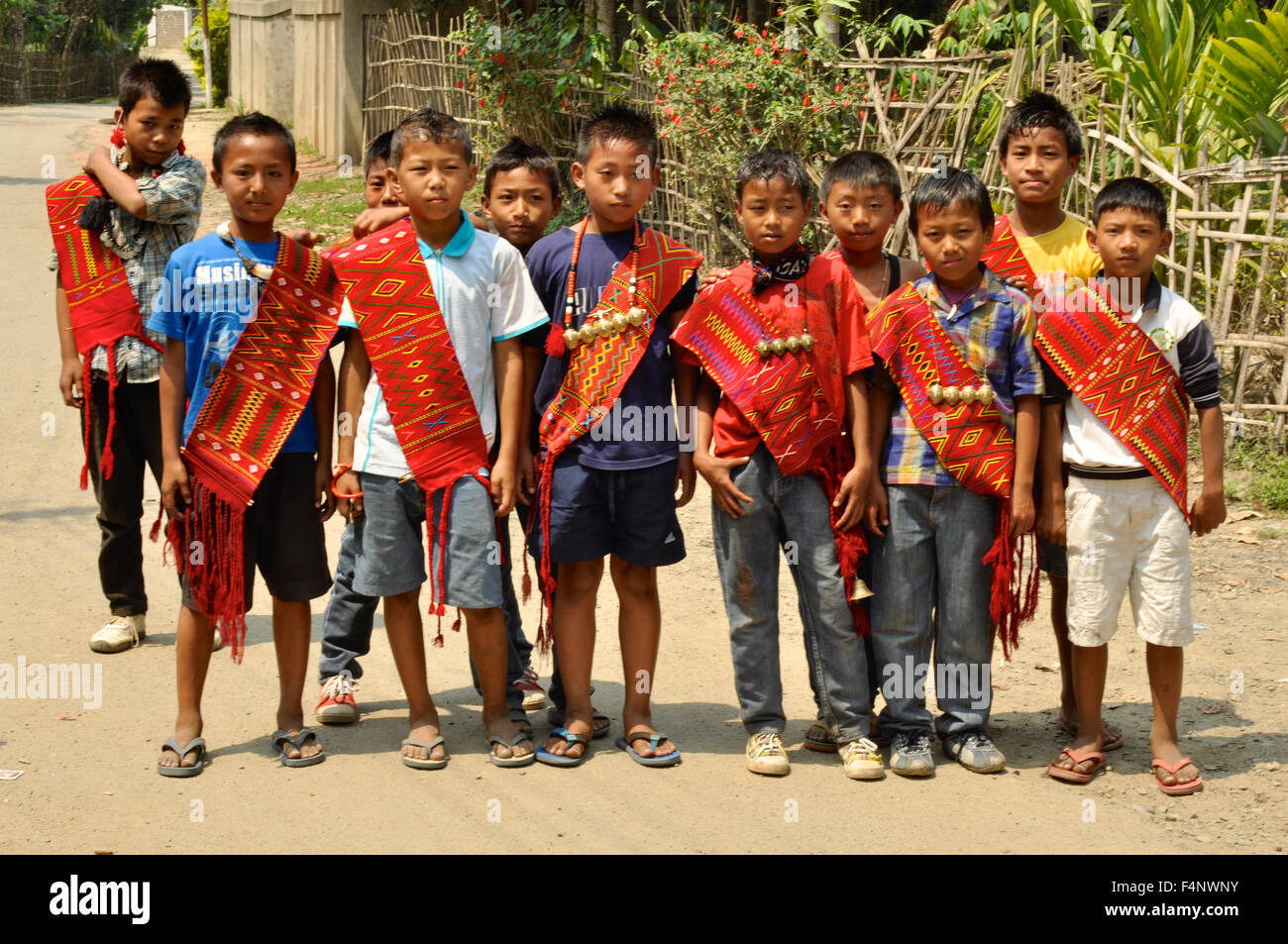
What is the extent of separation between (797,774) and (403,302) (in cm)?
177

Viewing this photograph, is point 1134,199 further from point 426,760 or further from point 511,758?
point 426,760

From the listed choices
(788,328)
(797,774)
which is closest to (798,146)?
(788,328)

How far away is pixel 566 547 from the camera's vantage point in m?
3.74

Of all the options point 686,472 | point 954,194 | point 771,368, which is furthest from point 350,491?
point 954,194

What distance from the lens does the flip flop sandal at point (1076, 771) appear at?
3.66 metres

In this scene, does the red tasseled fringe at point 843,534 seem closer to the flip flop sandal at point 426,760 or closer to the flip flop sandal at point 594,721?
the flip flop sandal at point 594,721

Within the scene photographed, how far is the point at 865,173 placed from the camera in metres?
3.67

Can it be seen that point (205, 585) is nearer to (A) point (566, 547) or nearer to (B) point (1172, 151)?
(A) point (566, 547)

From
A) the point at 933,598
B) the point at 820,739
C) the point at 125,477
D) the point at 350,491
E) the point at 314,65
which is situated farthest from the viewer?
→ the point at 314,65

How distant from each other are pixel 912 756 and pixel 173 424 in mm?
2312

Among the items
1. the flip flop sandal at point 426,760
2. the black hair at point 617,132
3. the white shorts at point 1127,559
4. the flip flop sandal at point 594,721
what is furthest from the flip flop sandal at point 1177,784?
the black hair at point 617,132

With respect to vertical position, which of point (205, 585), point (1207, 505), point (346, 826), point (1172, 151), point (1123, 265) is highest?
point (1172, 151)

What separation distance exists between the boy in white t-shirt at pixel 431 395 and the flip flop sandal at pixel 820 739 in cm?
86

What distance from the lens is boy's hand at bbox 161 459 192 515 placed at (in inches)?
144
